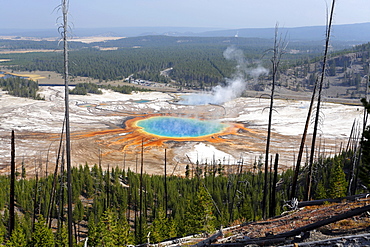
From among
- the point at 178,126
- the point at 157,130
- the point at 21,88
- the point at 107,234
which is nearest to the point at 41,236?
the point at 107,234

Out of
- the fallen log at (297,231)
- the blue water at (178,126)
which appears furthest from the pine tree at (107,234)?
the blue water at (178,126)

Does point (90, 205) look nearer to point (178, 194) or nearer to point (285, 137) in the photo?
point (178, 194)

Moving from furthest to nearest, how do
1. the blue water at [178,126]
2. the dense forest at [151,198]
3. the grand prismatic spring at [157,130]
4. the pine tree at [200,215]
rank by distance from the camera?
1. the blue water at [178,126]
2. the grand prismatic spring at [157,130]
3. the pine tree at [200,215]
4. the dense forest at [151,198]

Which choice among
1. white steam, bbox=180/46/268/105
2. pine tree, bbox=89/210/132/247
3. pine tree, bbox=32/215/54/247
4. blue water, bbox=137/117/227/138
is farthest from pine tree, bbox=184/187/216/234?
white steam, bbox=180/46/268/105

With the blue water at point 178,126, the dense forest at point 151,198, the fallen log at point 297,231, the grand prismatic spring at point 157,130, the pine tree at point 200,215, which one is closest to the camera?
the fallen log at point 297,231

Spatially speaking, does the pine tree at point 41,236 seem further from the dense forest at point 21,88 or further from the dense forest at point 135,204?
the dense forest at point 21,88

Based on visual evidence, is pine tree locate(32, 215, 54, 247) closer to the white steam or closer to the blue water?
the blue water

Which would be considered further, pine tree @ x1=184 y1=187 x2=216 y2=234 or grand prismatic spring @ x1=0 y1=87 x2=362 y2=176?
grand prismatic spring @ x1=0 y1=87 x2=362 y2=176
